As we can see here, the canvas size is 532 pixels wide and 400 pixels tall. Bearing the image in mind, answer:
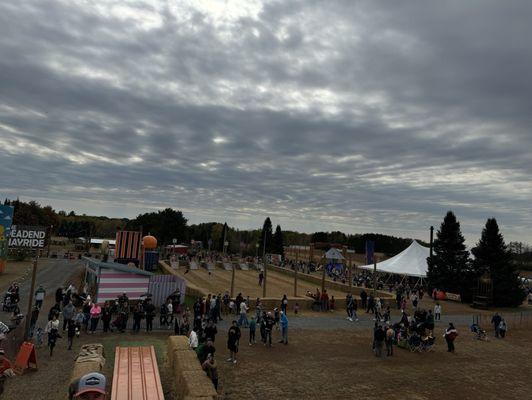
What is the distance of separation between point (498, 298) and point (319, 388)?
96.8 feet

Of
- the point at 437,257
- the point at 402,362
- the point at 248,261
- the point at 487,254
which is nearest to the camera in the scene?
the point at 402,362

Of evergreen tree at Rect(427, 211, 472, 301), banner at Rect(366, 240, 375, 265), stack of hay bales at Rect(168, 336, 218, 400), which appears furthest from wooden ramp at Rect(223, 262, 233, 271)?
stack of hay bales at Rect(168, 336, 218, 400)

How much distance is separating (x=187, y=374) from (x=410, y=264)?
39.5m

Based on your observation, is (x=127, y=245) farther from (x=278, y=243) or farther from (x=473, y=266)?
(x=278, y=243)

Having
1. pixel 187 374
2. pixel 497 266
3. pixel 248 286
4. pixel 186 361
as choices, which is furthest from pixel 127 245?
pixel 497 266

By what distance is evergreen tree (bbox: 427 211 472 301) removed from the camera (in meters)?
38.2

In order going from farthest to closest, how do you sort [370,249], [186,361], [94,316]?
1. [370,249]
2. [94,316]
3. [186,361]

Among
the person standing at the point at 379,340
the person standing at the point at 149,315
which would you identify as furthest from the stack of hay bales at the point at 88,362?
the person standing at the point at 379,340

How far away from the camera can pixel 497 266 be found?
3678 centimetres

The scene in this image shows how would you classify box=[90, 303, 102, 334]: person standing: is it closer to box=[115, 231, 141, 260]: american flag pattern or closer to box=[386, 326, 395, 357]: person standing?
box=[386, 326, 395, 357]: person standing

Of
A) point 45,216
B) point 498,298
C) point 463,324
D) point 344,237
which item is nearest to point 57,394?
→ point 463,324

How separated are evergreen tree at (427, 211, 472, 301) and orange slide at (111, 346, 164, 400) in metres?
33.6

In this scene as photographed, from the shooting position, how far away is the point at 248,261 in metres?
62.7

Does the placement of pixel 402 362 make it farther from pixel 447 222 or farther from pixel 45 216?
pixel 45 216
